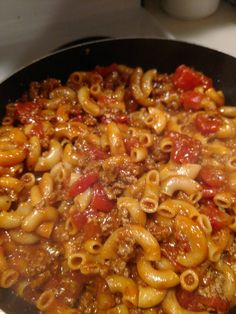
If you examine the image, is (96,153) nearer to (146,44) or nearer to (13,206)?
(13,206)

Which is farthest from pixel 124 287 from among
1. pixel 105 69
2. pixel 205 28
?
pixel 205 28

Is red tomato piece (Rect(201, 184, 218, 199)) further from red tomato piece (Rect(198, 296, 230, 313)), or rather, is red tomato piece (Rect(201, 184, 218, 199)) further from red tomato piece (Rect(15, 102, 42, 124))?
red tomato piece (Rect(15, 102, 42, 124))

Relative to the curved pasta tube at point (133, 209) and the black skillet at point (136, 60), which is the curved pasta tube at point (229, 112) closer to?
the black skillet at point (136, 60)

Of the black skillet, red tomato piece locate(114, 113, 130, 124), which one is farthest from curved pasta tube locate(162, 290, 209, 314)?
the black skillet

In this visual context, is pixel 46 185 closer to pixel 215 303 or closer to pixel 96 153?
pixel 96 153

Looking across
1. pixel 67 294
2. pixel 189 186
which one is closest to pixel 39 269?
pixel 67 294

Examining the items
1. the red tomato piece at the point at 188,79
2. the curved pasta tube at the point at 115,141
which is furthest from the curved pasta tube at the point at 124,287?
the red tomato piece at the point at 188,79
